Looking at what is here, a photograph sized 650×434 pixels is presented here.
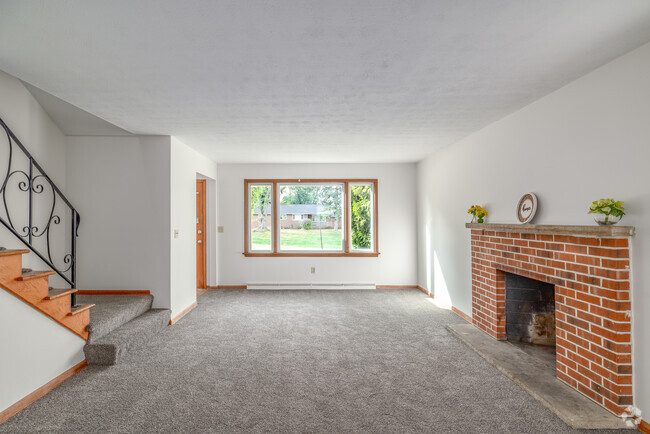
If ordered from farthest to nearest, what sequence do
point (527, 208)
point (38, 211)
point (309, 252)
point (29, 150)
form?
point (309, 252) → point (38, 211) → point (29, 150) → point (527, 208)

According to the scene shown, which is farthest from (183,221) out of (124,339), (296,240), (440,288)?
(440,288)

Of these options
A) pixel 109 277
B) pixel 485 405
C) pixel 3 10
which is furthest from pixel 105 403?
pixel 485 405

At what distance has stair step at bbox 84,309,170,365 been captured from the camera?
3.02m

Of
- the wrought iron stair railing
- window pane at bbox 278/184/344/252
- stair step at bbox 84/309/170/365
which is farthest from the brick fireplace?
the wrought iron stair railing

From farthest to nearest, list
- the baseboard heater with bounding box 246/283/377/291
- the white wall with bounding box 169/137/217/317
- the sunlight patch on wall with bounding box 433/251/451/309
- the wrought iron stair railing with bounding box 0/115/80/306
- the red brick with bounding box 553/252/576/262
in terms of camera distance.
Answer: the baseboard heater with bounding box 246/283/377/291 < the sunlight patch on wall with bounding box 433/251/451/309 < the white wall with bounding box 169/137/217/317 < the wrought iron stair railing with bounding box 0/115/80/306 < the red brick with bounding box 553/252/576/262

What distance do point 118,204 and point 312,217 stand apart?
3149 mm

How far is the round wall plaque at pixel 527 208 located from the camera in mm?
2951

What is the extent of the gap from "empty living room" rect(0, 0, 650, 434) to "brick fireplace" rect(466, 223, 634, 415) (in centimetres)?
1

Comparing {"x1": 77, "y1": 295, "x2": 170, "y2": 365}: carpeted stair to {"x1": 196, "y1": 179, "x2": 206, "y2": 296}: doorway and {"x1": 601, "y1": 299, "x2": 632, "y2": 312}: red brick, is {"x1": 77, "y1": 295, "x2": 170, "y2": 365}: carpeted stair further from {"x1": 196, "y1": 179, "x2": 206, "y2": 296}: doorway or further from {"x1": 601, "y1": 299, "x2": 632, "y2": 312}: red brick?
{"x1": 601, "y1": 299, "x2": 632, "y2": 312}: red brick

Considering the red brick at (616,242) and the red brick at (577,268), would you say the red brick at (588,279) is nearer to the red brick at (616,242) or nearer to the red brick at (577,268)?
the red brick at (577,268)

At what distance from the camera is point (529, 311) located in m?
3.47

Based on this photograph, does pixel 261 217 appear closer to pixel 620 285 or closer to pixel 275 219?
pixel 275 219

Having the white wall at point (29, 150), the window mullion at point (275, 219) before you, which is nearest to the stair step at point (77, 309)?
the white wall at point (29, 150)

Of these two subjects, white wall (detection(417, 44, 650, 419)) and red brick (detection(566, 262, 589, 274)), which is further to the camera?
red brick (detection(566, 262, 589, 274))
